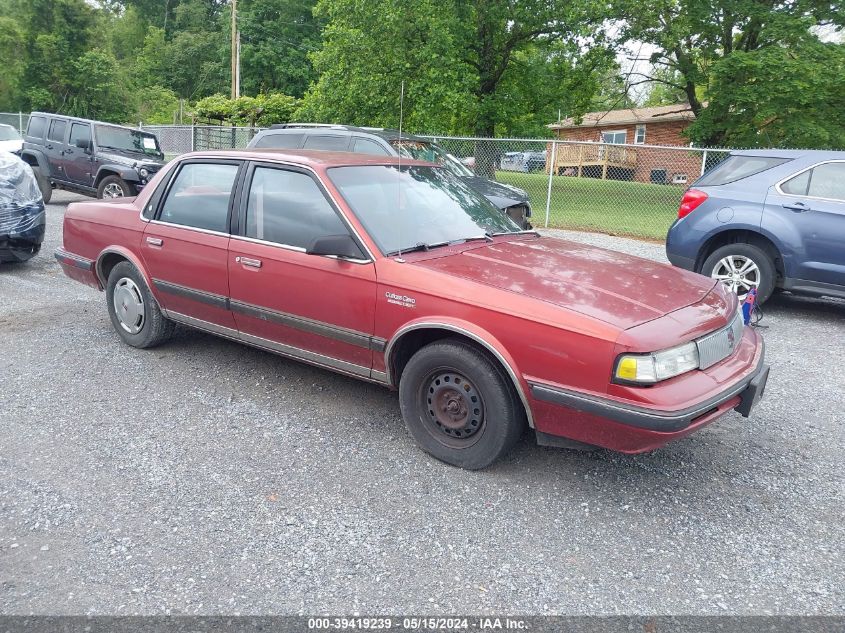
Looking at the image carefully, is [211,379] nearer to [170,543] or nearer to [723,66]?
[170,543]

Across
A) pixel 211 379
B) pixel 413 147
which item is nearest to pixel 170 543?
pixel 211 379

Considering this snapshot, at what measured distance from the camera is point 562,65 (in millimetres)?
22078

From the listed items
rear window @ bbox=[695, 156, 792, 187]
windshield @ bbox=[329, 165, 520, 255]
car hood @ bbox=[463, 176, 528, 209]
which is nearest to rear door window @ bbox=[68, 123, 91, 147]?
car hood @ bbox=[463, 176, 528, 209]

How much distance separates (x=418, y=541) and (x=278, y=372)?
2.38 m

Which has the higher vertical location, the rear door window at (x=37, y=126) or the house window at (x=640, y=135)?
the house window at (x=640, y=135)

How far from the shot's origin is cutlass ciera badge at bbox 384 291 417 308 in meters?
3.67

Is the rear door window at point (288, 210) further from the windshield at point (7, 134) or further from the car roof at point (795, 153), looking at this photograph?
the windshield at point (7, 134)

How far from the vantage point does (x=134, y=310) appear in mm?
5379

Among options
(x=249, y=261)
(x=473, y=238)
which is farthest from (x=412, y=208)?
(x=249, y=261)

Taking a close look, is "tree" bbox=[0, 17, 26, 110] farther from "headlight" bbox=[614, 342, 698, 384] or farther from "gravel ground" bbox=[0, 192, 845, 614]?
"headlight" bbox=[614, 342, 698, 384]

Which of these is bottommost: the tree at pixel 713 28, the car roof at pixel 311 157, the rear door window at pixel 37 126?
the car roof at pixel 311 157

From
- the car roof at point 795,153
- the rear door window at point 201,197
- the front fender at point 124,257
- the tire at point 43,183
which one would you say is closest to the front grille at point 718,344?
the rear door window at point 201,197

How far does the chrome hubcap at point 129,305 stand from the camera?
5324 mm

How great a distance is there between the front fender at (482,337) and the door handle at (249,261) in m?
1.19
